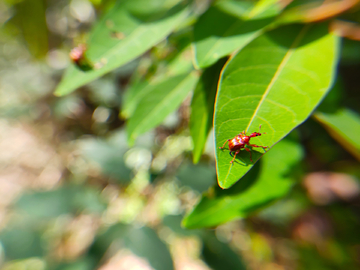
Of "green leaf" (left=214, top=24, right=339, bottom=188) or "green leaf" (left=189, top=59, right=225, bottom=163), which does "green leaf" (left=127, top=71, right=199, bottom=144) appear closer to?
"green leaf" (left=189, top=59, right=225, bottom=163)

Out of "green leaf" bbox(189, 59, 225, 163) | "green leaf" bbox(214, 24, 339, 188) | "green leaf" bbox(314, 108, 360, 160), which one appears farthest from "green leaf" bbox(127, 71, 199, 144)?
"green leaf" bbox(314, 108, 360, 160)

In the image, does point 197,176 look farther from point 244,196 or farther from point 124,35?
point 124,35

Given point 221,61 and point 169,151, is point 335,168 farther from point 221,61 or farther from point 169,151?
point 221,61

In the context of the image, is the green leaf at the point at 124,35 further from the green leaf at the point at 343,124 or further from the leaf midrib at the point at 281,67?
the green leaf at the point at 343,124

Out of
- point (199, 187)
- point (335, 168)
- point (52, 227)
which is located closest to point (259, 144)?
point (199, 187)

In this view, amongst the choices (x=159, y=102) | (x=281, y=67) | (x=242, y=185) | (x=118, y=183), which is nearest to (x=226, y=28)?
(x=281, y=67)
